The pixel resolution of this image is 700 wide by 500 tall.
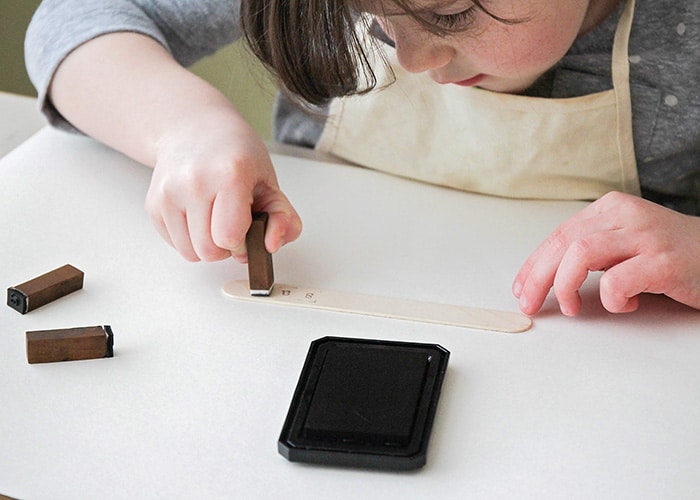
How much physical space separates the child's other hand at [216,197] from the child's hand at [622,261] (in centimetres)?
19

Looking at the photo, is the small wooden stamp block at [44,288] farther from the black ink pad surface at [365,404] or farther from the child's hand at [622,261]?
the child's hand at [622,261]

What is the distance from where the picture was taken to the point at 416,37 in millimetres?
703

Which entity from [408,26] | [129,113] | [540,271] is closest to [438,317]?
[540,271]

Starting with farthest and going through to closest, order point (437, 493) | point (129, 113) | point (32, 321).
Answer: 1. point (129, 113)
2. point (32, 321)
3. point (437, 493)

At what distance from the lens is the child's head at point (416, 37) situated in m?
0.65

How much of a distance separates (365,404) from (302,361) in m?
0.08

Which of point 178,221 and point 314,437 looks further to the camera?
point 178,221

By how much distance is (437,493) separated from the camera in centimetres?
52

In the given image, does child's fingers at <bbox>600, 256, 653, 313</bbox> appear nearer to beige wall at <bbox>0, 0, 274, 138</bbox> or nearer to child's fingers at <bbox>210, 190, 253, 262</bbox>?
child's fingers at <bbox>210, 190, 253, 262</bbox>

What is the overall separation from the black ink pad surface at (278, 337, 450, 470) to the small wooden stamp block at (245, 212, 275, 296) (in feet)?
0.30

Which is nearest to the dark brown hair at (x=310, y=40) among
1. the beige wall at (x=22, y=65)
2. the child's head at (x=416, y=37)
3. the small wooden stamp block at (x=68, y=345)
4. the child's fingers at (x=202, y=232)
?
the child's head at (x=416, y=37)

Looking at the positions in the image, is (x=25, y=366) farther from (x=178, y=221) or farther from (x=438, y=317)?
(x=438, y=317)

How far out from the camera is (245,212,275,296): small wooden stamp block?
692mm

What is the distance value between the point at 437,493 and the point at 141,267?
1.02 ft
